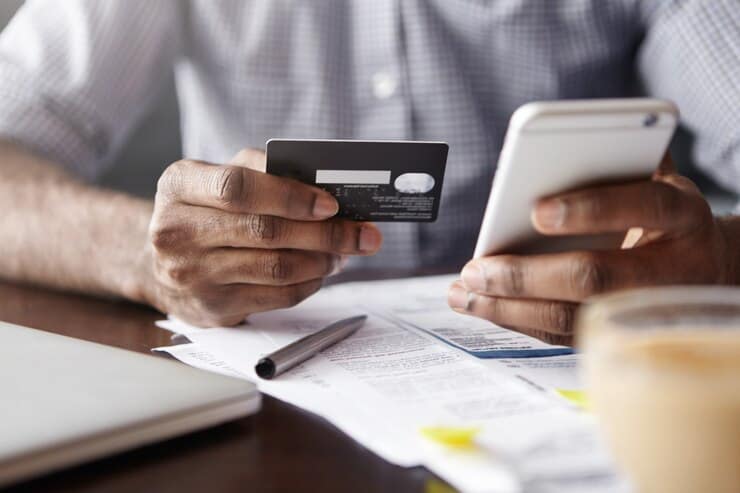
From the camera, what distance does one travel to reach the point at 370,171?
0.68 meters

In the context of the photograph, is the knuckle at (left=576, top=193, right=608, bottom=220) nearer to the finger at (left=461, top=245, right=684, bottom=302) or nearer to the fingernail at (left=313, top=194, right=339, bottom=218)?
the finger at (left=461, top=245, right=684, bottom=302)

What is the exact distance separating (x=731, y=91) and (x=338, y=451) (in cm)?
91

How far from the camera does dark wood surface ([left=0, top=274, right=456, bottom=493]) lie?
0.44 m

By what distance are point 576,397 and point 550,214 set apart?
125mm

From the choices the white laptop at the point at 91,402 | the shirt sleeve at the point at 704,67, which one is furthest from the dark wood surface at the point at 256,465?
the shirt sleeve at the point at 704,67

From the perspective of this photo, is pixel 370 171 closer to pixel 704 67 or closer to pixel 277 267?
pixel 277 267

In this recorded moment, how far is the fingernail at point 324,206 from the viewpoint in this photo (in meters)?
0.69

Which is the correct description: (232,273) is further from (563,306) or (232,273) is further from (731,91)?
(731,91)

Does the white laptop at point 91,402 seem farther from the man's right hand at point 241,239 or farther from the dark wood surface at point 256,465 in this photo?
the man's right hand at point 241,239

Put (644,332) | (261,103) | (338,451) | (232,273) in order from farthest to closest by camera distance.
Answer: (261,103) < (232,273) < (338,451) < (644,332)

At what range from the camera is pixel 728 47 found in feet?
3.81

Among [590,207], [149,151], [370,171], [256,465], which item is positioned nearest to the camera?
[256,465]

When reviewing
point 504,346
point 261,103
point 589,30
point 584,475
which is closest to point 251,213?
point 504,346

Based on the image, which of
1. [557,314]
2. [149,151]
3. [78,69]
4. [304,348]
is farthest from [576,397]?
[149,151]
